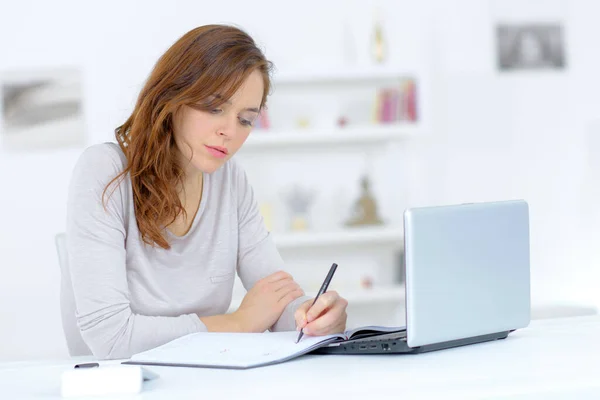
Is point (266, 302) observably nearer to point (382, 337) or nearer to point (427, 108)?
point (382, 337)

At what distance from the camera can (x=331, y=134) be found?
3.92m

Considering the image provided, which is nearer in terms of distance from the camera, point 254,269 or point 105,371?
point 105,371

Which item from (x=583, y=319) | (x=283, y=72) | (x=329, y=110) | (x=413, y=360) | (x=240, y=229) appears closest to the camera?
(x=413, y=360)

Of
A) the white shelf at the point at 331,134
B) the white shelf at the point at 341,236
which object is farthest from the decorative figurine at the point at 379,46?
the white shelf at the point at 341,236

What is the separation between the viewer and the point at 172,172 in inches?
69.8

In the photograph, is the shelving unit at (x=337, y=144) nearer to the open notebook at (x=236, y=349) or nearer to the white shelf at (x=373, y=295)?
the white shelf at (x=373, y=295)

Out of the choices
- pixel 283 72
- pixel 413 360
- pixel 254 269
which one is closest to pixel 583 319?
pixel 413 360

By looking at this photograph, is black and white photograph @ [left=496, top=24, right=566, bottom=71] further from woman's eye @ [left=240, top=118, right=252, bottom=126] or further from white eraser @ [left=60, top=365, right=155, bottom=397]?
white eraser @ [left=60, top=365, right=155, bottom=397]

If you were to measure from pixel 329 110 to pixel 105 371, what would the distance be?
3238 mm

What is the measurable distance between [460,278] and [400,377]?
0.74 feet

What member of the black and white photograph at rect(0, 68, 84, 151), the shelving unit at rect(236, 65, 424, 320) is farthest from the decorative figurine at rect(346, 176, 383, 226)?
the black and white photograph at rect(0, 68, 84, 151)

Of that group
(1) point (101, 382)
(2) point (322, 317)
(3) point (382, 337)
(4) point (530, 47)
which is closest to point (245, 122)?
(2) point (322, 317)

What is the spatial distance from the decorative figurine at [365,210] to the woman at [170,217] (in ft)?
A: 7.32

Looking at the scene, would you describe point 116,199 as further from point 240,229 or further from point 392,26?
point 392,26
